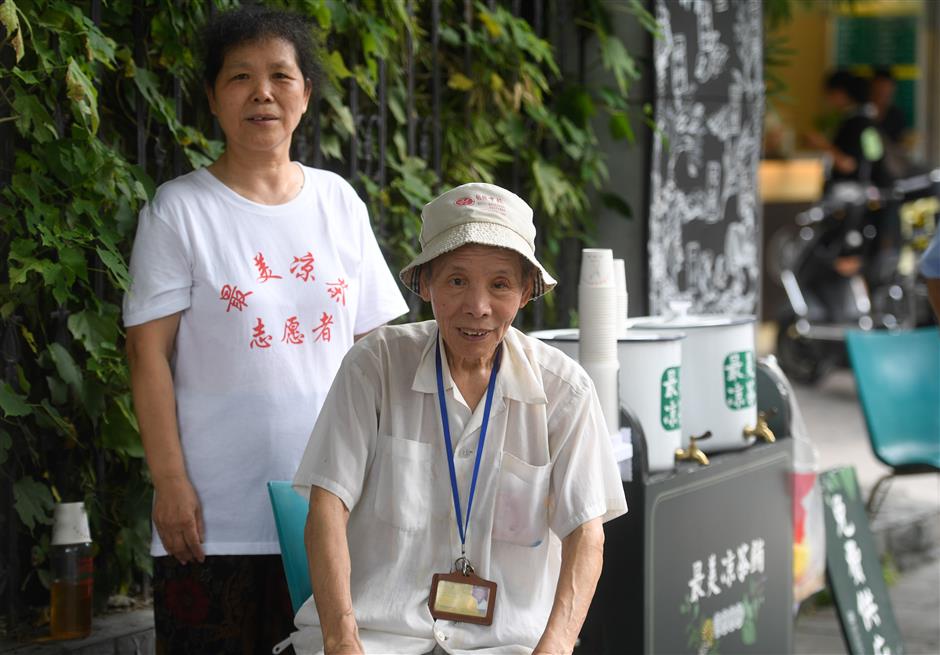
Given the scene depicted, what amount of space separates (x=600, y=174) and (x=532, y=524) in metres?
2.75

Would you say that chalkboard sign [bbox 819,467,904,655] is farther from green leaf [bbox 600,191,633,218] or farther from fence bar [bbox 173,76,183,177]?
fence bar [bbox 173,76,183,177]

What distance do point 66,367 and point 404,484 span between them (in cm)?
124

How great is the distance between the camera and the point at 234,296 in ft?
9.06

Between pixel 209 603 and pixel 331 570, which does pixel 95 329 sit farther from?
pixel 331 570

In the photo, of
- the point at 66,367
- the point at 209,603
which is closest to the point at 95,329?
the point at 66,367

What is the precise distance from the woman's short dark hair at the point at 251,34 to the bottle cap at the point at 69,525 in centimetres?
112

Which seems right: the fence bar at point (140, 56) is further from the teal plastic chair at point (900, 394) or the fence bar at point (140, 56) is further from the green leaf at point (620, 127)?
the teal plastic chair at point (900, 394)

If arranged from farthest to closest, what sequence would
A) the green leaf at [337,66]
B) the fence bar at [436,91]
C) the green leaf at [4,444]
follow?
the fence bar at [436,91] < the green leaf at [337,66] < the green leaf at [4,444]

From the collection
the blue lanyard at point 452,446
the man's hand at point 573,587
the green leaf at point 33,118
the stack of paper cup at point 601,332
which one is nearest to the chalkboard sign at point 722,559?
the stack of paper cup at point 601,332

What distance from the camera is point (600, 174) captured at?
5.06 m

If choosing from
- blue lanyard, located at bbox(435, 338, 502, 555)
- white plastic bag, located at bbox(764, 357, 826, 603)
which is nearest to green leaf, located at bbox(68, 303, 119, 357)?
blue lanyard, located at bbox(435, 338, 502, 555)

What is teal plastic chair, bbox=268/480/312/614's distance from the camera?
2.62 meters

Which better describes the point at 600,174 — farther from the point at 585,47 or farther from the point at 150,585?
the point at 150,585

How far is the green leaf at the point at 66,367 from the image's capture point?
10.8 feet
